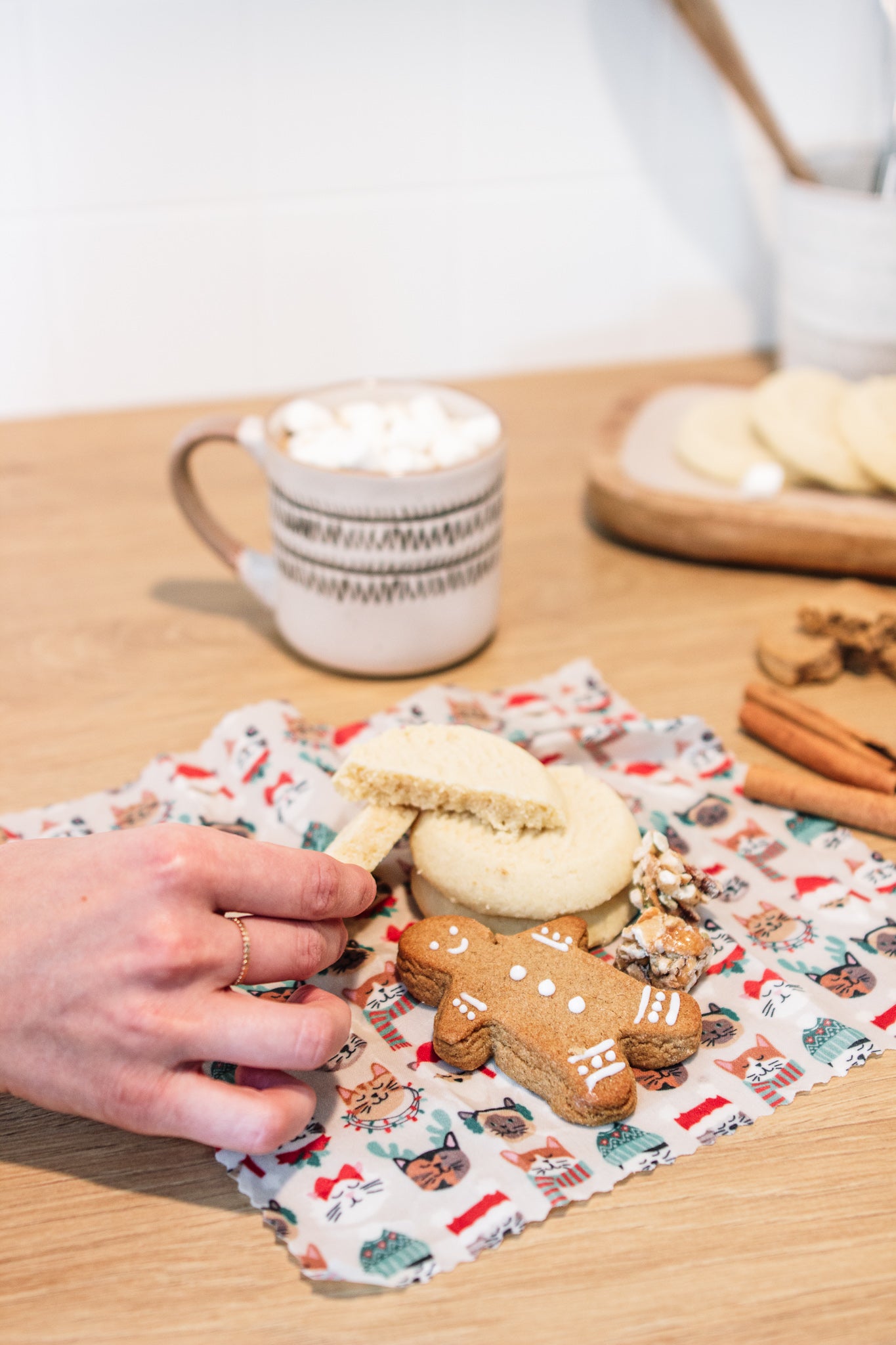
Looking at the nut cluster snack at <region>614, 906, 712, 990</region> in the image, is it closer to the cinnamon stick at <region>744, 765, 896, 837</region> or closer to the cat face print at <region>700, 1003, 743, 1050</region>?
the cat face print at <region>700, 1003, 743, 1050</region>

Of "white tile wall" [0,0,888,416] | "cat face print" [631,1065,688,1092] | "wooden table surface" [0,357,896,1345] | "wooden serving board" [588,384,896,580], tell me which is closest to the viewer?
"wooden table surface" [0,357,896,1345]

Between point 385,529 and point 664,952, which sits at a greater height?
point 385,529

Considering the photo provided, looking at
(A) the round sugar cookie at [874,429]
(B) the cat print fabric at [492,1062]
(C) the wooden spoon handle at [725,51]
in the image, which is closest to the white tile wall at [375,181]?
(C) the wooden spoon handle at [725,51]

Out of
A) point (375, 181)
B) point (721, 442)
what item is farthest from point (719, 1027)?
point (375, 181)

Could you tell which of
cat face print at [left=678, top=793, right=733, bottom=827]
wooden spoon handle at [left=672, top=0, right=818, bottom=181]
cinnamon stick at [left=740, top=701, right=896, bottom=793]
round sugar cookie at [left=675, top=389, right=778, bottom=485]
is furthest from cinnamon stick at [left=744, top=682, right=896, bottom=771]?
wooden spoon handle at [left=672, top=0, right=818, bottom=181]

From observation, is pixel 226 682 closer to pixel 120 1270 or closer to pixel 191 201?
pixel 120 1270

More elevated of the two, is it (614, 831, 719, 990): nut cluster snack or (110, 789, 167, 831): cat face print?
(614, 831, 719, 990): nut cluster snack

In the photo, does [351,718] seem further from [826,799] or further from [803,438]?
[803,438]
